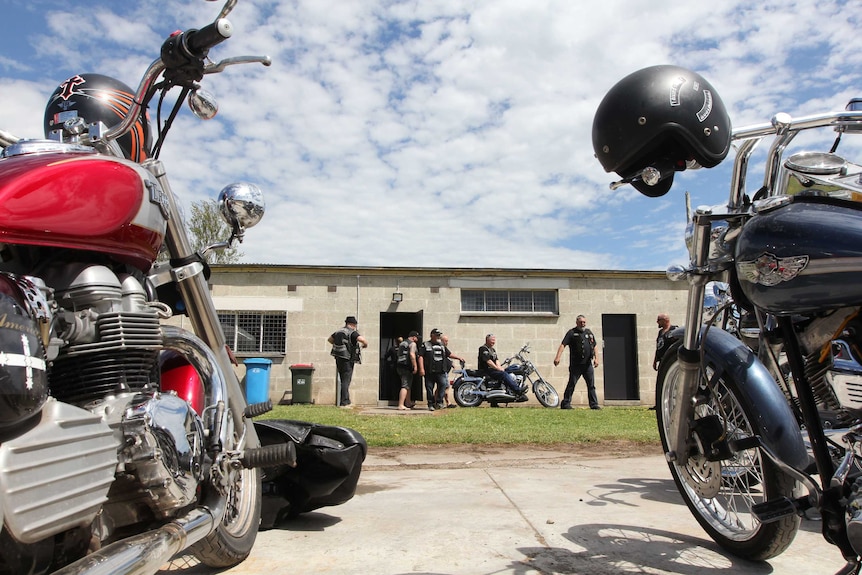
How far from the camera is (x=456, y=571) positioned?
7.13 ft

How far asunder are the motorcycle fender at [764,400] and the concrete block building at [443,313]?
12.9 m

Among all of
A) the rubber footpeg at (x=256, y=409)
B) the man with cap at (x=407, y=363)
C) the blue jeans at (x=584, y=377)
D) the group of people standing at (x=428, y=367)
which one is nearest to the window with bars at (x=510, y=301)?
the group of people standing at (x=428, y=367)

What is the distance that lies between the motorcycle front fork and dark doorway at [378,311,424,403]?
12.8m

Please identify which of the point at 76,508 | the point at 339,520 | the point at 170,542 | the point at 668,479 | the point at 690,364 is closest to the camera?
the point at 76,508

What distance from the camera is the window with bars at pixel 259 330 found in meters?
15.2

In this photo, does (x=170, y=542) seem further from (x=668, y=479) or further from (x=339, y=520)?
(x=668, y=479)

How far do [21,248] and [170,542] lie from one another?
803 millimetres

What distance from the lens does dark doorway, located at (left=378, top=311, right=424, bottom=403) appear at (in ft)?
53.6

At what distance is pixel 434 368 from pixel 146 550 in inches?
443

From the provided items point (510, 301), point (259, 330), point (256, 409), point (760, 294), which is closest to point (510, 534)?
point (256, 409)

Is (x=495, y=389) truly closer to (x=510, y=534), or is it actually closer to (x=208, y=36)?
(x=510, y=534)

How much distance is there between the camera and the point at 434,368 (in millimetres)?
12641

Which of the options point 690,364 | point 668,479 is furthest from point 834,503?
point 668,479

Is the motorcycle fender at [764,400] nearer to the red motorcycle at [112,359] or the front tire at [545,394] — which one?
the red motorcycle at [112,359]
